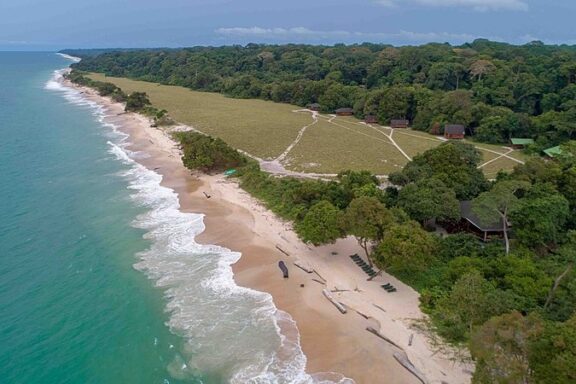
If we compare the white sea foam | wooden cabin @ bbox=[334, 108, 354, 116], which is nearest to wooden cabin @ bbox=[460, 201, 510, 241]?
the white sea foam

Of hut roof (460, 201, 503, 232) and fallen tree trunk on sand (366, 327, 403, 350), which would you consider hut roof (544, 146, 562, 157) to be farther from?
fallen tree trunk on sand (366, 327, 403, 350)

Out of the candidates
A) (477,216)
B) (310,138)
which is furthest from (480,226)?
(310,138)

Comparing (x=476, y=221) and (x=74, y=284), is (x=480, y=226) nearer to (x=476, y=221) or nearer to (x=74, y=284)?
(x=476, y=221)

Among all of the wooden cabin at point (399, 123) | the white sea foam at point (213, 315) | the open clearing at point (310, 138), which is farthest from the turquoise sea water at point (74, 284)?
the wooden cabin at point (399, 123)

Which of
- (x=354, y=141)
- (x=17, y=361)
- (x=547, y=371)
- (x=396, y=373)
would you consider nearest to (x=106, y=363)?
(x=17, y=361)

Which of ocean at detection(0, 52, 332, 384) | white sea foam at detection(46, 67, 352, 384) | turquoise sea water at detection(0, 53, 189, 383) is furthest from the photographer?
turquoise sea water at detection(0, 53, 189, 383)

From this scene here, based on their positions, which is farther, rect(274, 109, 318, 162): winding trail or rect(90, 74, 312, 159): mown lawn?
rect(90, 74, 312, 159): mown lawn

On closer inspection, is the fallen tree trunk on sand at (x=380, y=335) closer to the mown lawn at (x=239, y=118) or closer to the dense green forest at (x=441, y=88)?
the mown lawn at (x=239, y=118)

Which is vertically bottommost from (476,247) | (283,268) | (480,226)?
(283,268)
